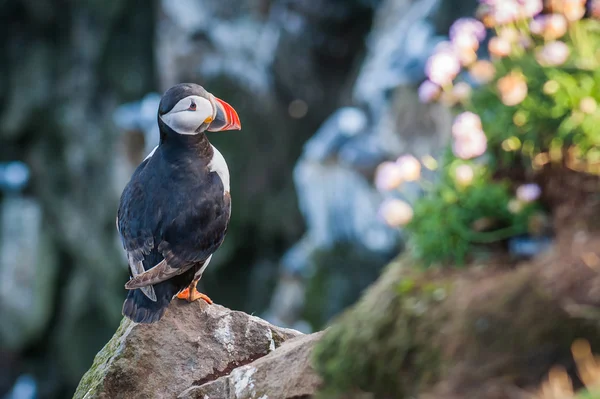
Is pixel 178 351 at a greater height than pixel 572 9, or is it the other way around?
pixel 572 9

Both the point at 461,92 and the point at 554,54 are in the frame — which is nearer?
the point at 554,54

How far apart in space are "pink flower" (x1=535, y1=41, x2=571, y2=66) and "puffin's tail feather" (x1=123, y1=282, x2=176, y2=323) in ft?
5.61

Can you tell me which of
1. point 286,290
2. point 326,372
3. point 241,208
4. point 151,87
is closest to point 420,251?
point 326,372

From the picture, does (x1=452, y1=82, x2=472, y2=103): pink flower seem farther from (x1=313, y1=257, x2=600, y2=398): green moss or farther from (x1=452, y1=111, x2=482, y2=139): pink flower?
(x1=313, y1=257, x2=600, y2=398): green moss

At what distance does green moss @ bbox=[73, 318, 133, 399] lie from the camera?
3241mm

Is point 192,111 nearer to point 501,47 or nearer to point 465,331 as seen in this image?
point 501,47

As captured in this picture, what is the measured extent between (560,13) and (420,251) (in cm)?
146

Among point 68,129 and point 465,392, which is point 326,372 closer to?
point 465,392

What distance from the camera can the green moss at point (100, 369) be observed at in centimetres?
324

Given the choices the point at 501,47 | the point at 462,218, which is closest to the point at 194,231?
the point at 462,218

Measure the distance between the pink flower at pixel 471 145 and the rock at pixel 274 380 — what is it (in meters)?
0.78

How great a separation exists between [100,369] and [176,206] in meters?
0.74

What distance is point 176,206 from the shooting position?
336 cm

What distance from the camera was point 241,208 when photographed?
11.7 metres
